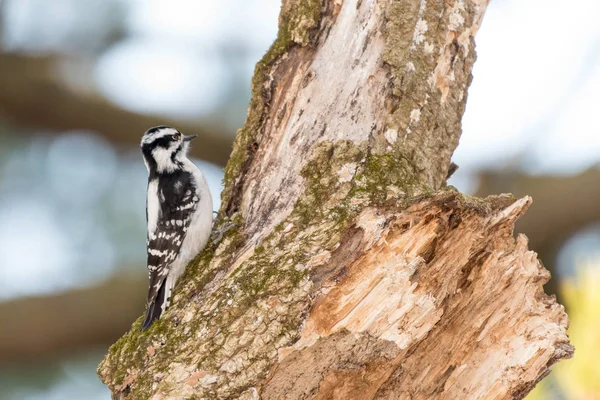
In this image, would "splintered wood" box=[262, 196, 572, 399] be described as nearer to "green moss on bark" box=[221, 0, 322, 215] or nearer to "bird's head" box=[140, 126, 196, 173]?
"green moss on bark" box=[221, 0, 322, 215]

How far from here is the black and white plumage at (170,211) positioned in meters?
4.13

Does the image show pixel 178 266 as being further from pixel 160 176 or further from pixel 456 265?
pixel 456 265

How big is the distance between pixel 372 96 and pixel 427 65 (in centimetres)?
35

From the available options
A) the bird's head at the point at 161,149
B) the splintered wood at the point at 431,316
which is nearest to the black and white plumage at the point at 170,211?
the bird's head at the point at 161,149

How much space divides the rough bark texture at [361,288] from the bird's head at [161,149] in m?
1.87

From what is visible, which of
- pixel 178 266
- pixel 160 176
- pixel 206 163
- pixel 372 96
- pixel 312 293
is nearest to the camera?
pixel 312 293

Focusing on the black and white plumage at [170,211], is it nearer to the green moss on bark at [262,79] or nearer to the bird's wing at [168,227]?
the bird's wing at [168,227]

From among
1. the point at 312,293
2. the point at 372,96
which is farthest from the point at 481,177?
the point at 312,293

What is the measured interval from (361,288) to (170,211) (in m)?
2.35

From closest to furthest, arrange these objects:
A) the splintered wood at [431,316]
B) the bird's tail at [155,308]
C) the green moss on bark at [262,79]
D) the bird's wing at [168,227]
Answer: the splintered wood at [431,316] → the bird's tail at [155,308] → the green moss on bark at [262,79] → the bird's wing at [168,227]

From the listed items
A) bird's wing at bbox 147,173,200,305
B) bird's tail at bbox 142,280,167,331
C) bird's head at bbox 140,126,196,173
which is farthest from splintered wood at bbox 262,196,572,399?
bird's head at bbox 140,126,196,173

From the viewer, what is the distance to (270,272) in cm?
282

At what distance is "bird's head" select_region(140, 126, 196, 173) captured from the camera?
5125 mm

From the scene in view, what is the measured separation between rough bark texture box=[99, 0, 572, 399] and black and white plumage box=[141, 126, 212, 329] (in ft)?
2.33
